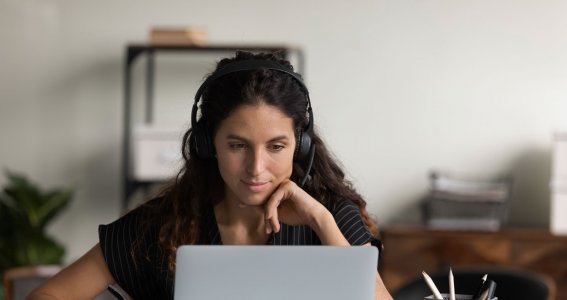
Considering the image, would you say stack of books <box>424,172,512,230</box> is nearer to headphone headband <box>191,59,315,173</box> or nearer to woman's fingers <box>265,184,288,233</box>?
headphone headband <box>191,59,315,173</box>

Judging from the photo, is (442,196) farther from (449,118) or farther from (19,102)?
(19,102)

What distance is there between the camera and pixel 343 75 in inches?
196

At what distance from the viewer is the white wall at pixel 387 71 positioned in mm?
4910

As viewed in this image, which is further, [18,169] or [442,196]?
[18,169]

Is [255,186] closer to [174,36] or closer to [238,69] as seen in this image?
[238,69]

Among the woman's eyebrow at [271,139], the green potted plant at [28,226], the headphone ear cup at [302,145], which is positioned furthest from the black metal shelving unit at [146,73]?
the woman's eyebrow at [271,139]

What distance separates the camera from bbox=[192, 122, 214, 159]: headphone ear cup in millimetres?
2207

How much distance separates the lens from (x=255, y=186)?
6.97 ft

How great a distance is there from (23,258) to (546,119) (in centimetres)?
244

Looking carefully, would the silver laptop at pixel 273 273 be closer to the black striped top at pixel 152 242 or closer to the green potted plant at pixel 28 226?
the black striped top at pixel 152 242

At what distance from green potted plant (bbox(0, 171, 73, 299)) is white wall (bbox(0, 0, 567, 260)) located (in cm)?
40

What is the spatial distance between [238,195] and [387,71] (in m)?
2.89

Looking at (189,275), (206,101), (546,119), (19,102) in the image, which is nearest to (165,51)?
(19,102)

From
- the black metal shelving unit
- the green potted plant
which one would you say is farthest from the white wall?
the green potted plant
